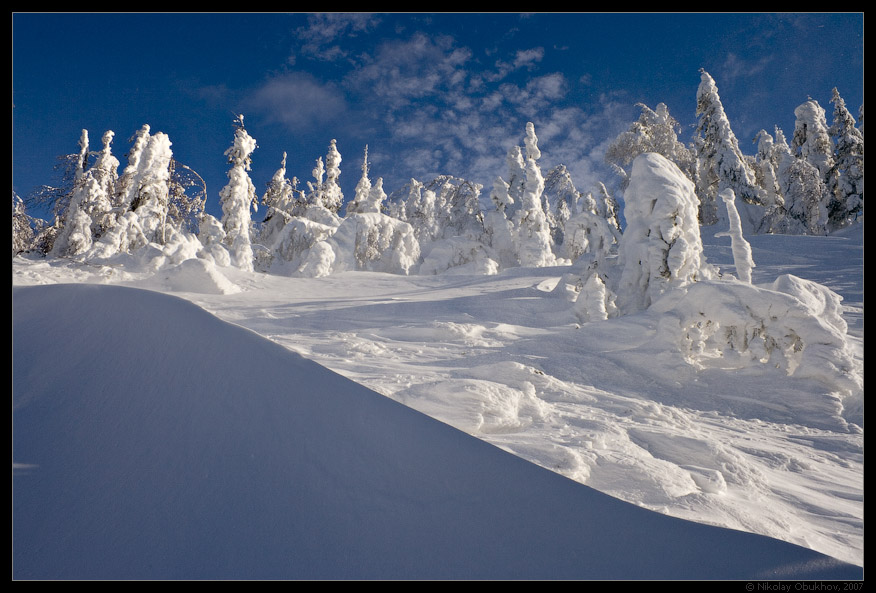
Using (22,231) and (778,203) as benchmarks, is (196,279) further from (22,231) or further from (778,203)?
(778,203)

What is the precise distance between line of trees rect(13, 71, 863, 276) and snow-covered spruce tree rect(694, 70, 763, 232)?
0.17ft

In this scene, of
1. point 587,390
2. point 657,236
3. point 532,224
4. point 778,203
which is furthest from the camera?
point 532,224

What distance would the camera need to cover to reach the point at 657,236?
8.33m

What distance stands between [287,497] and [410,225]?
61.0 ft

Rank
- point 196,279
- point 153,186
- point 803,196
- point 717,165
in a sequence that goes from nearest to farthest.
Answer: point 196,279 < point 153,186 < point 803,196 < point 717,165

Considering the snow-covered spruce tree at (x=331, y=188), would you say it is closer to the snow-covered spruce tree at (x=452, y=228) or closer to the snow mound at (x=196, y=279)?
the snow-covered spruce tree at (x=452, y=228)

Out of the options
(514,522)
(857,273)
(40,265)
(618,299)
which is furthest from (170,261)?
(857,273)

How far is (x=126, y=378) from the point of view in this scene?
2.31m

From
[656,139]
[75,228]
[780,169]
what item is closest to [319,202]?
[75,228]

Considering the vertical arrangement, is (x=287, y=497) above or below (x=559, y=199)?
below

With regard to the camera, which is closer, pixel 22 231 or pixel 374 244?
pixel 22 231

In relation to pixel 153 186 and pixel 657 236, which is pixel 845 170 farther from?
pixel 153 186

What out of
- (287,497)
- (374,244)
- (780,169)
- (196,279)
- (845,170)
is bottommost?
(287,497)

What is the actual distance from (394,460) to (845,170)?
2359cm
